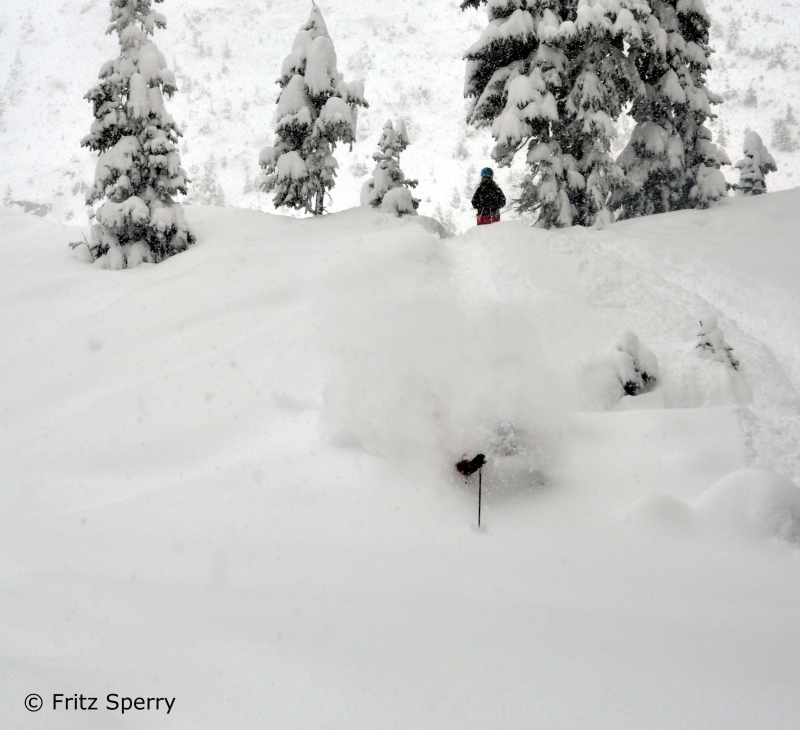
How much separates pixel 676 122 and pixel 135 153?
44.2 feet

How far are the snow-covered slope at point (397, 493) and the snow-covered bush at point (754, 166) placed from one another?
30.1 feet

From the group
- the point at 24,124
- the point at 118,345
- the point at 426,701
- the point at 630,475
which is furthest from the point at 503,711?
the point at 24,124

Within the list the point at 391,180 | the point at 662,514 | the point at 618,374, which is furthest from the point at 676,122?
the point at 662,514

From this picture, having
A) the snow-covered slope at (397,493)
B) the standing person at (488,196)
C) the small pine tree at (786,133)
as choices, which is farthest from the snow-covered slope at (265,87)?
the snow-covered slope at (397,493)

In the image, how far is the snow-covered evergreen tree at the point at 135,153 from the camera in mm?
10992

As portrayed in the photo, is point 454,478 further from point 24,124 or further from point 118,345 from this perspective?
point 24,124

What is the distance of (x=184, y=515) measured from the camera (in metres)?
4.64

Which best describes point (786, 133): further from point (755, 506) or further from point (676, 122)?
point (755, 506)

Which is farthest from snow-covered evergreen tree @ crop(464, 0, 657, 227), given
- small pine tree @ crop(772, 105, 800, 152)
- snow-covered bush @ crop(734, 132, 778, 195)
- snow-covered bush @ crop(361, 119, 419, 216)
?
small pine tree @ crop(772, 105, 800, 152)

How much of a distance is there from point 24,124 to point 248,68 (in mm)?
28570

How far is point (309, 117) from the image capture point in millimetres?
13766

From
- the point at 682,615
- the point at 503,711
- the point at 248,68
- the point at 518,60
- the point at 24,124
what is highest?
the point at 248,68

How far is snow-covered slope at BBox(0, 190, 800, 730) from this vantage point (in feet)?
9.16

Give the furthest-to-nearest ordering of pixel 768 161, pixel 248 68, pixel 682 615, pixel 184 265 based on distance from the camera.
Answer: pixel 248 68 < pixel 768 161 < pixel 184 265 < pixel 682 615
